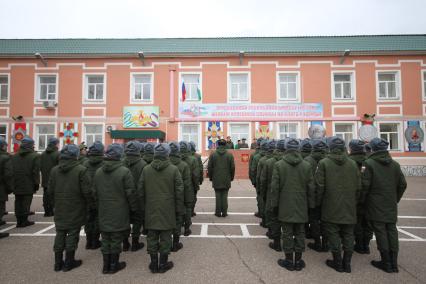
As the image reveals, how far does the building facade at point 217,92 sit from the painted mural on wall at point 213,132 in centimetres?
6

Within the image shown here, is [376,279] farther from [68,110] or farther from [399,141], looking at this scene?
[68,110]

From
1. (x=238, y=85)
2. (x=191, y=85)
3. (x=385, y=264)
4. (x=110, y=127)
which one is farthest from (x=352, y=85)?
(x=110, y=127)

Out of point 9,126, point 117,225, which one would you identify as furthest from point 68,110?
point 117,225

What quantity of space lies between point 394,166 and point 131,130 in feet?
47.5

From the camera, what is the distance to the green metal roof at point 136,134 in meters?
16.0

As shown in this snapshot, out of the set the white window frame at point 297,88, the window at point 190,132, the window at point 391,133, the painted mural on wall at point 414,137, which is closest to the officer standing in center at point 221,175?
the window at point 190,132

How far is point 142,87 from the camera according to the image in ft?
57.8

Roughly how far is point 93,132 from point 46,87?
14.9ft

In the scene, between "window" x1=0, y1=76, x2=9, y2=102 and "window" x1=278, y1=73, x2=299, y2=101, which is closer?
"window" x1=278, y1=73, x2=299, y2=101

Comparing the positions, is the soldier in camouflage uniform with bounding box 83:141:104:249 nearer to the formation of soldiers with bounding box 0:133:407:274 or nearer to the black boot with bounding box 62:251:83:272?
the formation of soldiers with bounding box 0:133:407:274

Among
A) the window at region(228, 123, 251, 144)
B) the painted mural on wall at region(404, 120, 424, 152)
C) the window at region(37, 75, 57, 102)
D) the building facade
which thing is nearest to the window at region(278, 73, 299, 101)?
the building facade

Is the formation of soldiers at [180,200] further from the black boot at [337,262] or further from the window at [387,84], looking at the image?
the window at [387,84]

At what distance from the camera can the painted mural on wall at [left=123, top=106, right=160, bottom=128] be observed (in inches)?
669

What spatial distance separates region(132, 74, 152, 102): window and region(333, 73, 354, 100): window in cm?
1222
